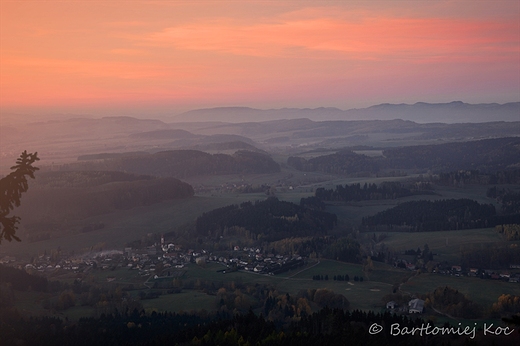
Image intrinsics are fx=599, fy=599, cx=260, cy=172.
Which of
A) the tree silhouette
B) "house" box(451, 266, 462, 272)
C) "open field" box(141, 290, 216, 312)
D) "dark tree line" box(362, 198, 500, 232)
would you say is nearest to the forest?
"dark tree line" box(362, 198, 500, 232)

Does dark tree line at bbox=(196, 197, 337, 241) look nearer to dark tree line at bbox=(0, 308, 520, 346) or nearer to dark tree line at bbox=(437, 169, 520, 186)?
dark tree line at bbox=(437, 169, 520, 186)

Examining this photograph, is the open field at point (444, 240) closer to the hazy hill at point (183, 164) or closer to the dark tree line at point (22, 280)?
the dark tree line at point (22, 280)

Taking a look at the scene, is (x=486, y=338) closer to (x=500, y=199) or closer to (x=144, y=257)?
(x=144, y=257)

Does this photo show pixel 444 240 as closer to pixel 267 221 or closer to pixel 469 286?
pixel 469 286

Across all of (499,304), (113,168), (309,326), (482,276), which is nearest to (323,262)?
(482,276)

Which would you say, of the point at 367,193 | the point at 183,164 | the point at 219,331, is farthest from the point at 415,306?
the point at 183,164

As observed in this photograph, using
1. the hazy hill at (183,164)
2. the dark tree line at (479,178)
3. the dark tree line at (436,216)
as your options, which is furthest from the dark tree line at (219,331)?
the hazy hill at (183,164)
